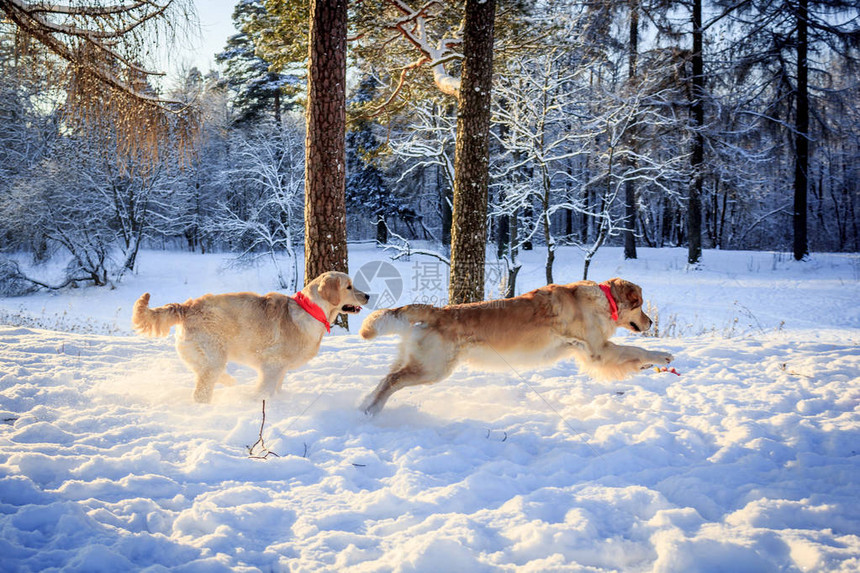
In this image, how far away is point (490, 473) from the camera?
275cm

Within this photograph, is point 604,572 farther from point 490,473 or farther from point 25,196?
point 25,196

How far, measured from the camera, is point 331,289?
4312 mm

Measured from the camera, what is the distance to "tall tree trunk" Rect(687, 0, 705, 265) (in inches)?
697

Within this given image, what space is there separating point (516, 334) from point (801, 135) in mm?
19786

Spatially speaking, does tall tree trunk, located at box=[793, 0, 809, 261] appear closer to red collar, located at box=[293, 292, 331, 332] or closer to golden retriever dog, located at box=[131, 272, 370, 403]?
golden retriever dog, located at box=[131, 272, 370, 403]

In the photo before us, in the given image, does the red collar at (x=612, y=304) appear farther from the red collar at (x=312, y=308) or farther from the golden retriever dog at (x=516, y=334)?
the red collar at (x=312, y=308)

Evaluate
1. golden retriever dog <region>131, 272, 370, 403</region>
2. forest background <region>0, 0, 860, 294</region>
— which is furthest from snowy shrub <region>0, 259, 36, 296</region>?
golden retriever dog <region>131, 272, 370, 403</region>

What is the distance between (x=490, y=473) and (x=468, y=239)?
13.5ft

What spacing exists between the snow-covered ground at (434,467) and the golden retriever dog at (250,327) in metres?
0.27

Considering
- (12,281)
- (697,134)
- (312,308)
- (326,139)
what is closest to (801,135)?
(697,134)

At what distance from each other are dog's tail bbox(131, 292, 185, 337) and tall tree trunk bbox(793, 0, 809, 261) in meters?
21.2

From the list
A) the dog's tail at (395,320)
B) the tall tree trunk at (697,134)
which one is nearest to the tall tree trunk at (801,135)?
the tall tree trunk at (697,134)

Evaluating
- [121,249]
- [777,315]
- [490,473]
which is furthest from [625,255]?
[121,249]

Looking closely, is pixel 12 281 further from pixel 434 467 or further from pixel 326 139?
pixel 434 467
